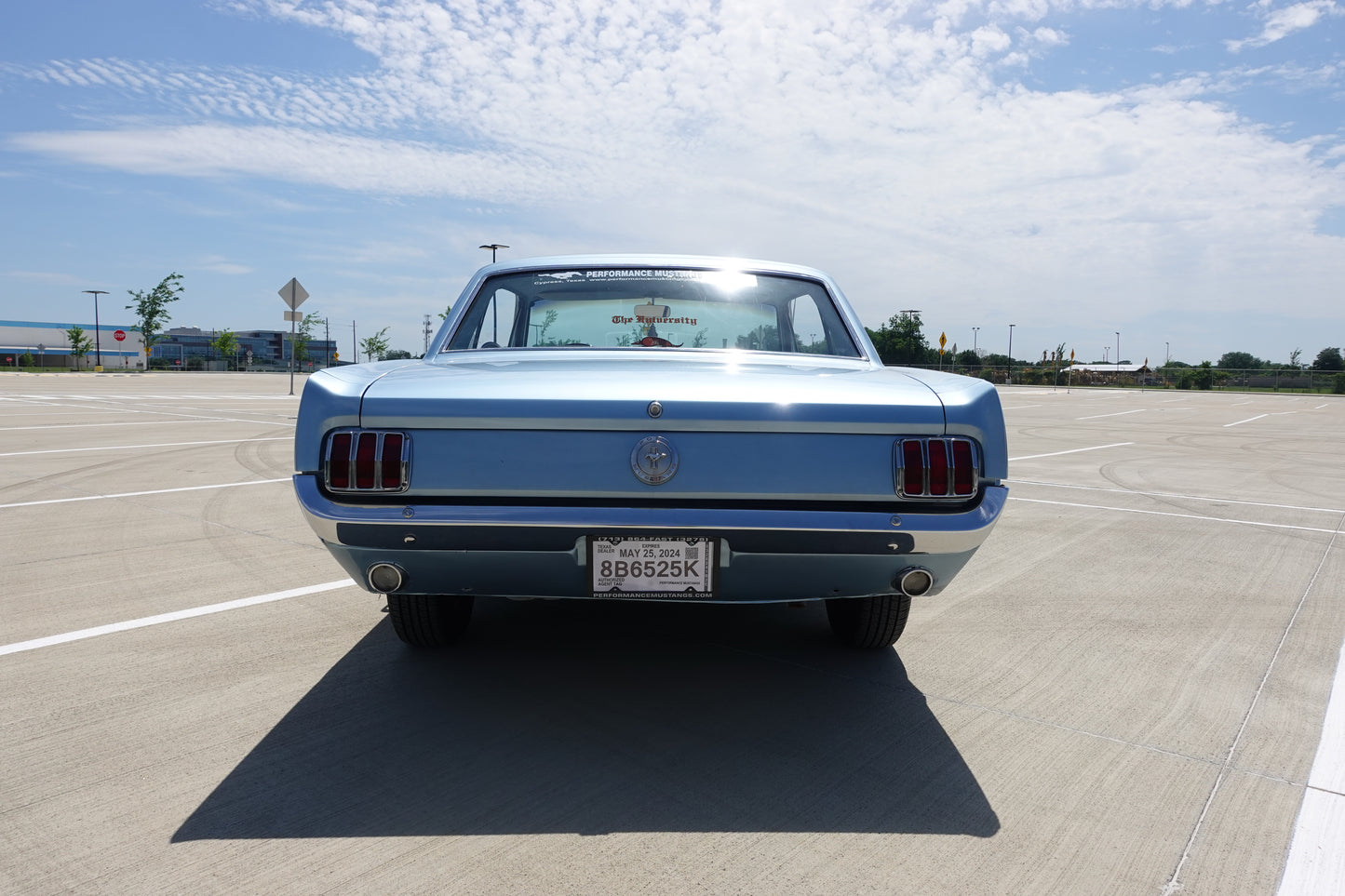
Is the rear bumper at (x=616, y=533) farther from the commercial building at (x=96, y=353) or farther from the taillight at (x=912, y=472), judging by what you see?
the commercial building at (x=96, y=353)

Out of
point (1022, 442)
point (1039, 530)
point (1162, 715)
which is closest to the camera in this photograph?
point (1162, 715)

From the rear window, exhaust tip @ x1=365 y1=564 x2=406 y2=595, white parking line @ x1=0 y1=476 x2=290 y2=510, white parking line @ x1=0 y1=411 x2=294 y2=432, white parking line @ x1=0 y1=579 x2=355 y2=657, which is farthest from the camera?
white parking line @ x1=0 y1=411 x2=294 y2=432

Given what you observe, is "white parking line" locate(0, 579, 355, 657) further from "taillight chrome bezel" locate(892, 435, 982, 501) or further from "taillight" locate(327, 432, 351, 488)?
"taillight chrome bezel" locate(892, 435, 982, 501)

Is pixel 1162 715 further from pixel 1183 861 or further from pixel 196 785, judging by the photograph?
pixel 196 785

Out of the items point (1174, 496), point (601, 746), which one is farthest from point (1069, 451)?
point (601, 746)

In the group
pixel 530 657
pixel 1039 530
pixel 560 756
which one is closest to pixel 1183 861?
pixel 560 756

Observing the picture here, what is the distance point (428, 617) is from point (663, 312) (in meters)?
1.54

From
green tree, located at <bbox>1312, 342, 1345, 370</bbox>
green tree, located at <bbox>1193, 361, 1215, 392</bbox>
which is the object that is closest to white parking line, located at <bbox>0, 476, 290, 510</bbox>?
green tree, located at <bbox>1193, 361, 1215, 392</bbox>

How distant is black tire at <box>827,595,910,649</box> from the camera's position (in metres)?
3.40

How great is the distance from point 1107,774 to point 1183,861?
47 centimetres

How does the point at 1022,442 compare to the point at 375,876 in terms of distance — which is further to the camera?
the point at 1022,442

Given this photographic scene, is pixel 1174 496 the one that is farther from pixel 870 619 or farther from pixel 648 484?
pixel 648 484

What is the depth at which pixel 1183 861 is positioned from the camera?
219cm

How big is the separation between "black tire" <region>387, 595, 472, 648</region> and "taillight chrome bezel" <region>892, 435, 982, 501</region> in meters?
1.68
